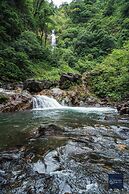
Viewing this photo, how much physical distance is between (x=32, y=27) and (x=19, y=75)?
46.3ft

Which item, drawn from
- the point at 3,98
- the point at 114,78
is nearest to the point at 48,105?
the point at 3,98

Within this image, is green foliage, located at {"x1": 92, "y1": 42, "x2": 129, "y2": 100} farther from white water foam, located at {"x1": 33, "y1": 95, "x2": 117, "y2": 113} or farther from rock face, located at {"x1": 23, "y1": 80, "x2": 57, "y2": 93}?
rock face, located at {"x1": 23, "y1": 80, "x2": 57, "y2": 93}

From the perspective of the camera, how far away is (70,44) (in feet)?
135

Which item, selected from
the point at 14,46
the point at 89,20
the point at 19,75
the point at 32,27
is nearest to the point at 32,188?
the point at 19,75

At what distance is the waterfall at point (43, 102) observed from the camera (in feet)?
50.8

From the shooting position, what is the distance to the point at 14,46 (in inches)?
995

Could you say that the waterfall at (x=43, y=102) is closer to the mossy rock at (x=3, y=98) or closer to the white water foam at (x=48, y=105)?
the white water foam at (x=48, y=105)

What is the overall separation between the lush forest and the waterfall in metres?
4.85

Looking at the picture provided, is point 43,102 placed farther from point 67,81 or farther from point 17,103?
point 67,81

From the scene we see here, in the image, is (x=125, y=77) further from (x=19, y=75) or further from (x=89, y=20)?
(x=89, y=20)

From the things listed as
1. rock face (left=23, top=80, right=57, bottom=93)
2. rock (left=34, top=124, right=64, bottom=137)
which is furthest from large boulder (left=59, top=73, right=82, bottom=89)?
rock (left=34, top=124, right=64, bottom=137)

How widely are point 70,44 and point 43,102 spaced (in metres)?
27.1

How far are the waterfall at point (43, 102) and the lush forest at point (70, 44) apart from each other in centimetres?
485

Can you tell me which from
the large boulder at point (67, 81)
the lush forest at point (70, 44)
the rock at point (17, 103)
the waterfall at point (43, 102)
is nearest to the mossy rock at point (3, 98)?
the rock at point (17, 103)
